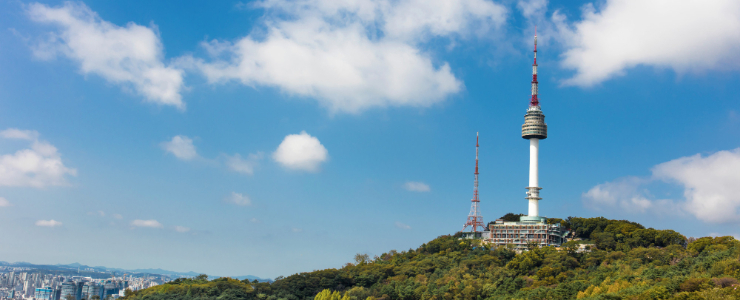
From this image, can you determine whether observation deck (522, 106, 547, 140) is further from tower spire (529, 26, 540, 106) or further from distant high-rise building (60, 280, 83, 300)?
distant high-rise building (60, 280, 83, 300)

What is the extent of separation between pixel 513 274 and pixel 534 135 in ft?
123

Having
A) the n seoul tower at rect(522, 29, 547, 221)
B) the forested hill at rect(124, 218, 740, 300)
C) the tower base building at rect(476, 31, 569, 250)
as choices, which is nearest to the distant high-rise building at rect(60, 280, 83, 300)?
the forested hill at rect(124, 218, 740, 300)

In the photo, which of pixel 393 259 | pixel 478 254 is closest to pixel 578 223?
pixel 478 254

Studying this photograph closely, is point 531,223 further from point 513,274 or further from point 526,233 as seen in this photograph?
point 513,274

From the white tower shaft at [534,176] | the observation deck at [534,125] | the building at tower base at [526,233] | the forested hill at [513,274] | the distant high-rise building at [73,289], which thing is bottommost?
the distant high-rise building at [73,289]

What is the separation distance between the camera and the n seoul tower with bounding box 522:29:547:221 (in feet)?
330

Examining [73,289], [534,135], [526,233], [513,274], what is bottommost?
[73,289]

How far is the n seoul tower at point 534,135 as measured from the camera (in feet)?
330

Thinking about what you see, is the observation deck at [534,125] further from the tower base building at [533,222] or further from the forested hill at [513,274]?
the forested hill at [513,274]

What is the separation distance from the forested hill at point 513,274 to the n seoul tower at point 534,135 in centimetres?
1135

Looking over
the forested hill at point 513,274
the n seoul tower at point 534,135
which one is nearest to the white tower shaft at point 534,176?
the n seoul tower at point 534,135

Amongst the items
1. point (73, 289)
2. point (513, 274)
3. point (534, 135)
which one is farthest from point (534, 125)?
point (73, 289)

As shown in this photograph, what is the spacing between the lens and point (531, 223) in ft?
317

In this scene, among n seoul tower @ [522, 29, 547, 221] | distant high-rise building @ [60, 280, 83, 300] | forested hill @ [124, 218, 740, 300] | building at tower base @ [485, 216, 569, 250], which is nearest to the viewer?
forested hill @ [124, 218, 740, 300]
